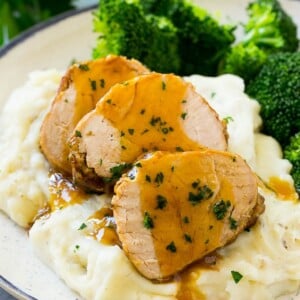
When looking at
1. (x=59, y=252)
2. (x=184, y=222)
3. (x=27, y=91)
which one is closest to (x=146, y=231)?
(x=184, y=222)

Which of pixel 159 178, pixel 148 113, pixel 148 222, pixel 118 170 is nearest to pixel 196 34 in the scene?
pixel 148 113

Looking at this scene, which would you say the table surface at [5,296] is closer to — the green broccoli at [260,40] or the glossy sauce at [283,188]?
the glossy sauce at [283,188]

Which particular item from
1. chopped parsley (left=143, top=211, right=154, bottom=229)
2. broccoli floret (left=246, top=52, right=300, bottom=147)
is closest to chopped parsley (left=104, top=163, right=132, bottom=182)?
chopped parsley (left=143, top=211, right=154, bottom=229)

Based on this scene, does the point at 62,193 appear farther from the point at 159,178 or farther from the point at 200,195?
the point at 200,195

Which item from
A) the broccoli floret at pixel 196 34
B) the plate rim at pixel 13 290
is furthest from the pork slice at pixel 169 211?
the broccoli floret at pixel 196 34

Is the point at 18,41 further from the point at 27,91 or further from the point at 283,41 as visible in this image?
the point at 283,41
